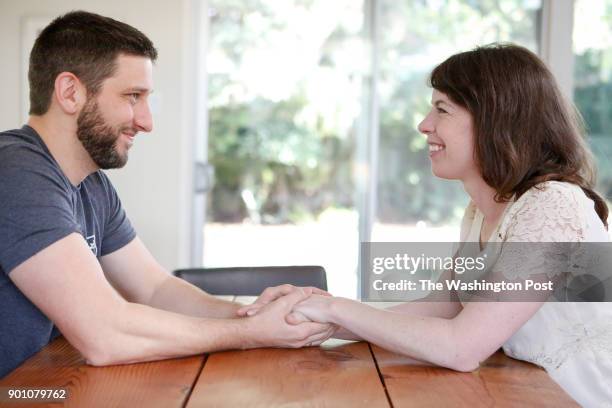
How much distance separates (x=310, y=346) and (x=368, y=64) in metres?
3.04

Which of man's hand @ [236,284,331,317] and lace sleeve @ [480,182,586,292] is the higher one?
lace sleeve @ [480,182,586,292]

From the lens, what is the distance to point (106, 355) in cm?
140

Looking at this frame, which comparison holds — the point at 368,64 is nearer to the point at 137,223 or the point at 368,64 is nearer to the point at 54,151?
the point at 137,223

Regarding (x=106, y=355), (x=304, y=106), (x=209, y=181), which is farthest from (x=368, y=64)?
(x=106, y=355)

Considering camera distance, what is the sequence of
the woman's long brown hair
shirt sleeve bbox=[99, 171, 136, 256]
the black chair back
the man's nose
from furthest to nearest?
the black chair back < shirt sleeve bbox=[99, 171, 136, 256] < the man's nose < the woman's long brown hair

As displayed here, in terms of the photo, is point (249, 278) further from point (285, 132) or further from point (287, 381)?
point (285, 132)

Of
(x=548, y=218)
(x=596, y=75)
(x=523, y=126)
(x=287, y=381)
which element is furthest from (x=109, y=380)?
(x=596, y=75)

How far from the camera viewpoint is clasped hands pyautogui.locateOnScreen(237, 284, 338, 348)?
1573 mm

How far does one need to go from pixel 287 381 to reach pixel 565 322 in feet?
2.23

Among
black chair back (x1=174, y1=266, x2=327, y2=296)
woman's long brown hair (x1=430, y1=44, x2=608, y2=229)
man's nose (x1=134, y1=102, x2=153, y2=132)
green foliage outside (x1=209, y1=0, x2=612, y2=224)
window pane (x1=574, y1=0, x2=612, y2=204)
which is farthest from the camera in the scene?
green foliage outside (x1=209, y1=0, x2=612, y2=224)

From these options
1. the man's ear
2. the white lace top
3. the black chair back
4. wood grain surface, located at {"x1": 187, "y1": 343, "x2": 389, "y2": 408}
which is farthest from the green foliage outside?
wood grain surface, located at {"x1": 187, "y1": 343, "x2": 389, "y2": 408}

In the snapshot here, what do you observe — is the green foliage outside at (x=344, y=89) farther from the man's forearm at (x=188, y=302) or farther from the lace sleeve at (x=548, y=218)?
the lace sleeve at (x=548, y=218)

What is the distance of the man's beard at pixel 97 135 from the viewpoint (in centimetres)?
175

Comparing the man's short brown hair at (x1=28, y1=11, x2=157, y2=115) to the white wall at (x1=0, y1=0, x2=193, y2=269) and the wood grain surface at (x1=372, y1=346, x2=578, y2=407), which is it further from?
the white wall at (x1=0, y1=0, x2=193, y2=269)
